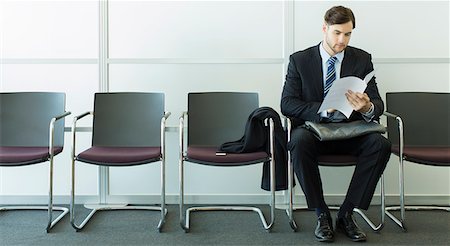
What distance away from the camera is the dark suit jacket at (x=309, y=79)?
127 inches

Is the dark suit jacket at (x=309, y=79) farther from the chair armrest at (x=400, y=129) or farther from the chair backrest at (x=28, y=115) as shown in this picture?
the chair backrest at (x=28, y=115)

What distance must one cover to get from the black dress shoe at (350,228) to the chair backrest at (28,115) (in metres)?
1.94

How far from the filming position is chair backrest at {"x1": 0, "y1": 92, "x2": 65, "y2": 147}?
355 centimetres

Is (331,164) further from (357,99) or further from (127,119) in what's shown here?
(127,119)

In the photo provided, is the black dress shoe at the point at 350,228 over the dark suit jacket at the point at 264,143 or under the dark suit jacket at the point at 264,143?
under

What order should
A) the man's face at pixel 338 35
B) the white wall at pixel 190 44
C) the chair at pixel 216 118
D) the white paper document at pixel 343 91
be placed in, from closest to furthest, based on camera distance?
the white paper document at pixel 343 91 < the man's face at pixel 338 35 < the chair at pixel 216 118 < the white wall at pixel 190 44

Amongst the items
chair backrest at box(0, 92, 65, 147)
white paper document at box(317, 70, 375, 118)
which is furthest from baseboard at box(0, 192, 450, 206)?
white paper document at box(317, 70, 375, 118)

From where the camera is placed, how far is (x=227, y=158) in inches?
121

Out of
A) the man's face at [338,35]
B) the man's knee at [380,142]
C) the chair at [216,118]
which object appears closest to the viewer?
the man's knee at [380,142]

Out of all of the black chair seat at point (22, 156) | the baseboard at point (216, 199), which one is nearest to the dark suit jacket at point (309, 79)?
the baseboard at point (216, 199)

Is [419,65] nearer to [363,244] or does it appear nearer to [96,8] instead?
[363,244]

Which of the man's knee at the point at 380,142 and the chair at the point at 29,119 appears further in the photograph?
the chair at the point at 29,119

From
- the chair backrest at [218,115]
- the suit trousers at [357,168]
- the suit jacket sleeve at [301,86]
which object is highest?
the suit jacket sleeve at [301,86]

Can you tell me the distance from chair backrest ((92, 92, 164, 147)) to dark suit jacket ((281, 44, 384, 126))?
0.89 metres
